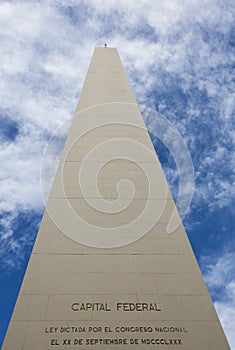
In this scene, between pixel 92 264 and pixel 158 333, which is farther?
pixel 92 264

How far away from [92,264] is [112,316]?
150cm

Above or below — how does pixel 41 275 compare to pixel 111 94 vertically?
below

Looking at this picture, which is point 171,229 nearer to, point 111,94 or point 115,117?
point 115,117

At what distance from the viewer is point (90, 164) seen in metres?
11.4

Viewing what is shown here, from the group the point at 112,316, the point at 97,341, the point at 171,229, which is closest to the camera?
the point at 97,341

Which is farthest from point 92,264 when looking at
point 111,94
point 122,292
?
point 111,94

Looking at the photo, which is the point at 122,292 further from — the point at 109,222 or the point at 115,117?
the point at 115,117

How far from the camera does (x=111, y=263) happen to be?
8.86m

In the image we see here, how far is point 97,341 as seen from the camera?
7.21 m

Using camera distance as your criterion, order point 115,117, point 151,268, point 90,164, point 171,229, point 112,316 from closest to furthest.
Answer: point 112,316
point 151,268
point 171,229
point 90,164
point 115,117

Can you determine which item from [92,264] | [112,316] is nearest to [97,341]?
[112,316]

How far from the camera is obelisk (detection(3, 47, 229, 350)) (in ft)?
24.3

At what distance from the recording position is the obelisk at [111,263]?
741 cm

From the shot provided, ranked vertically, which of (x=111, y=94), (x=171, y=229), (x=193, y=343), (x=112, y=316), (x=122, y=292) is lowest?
(x=193, y=343)
